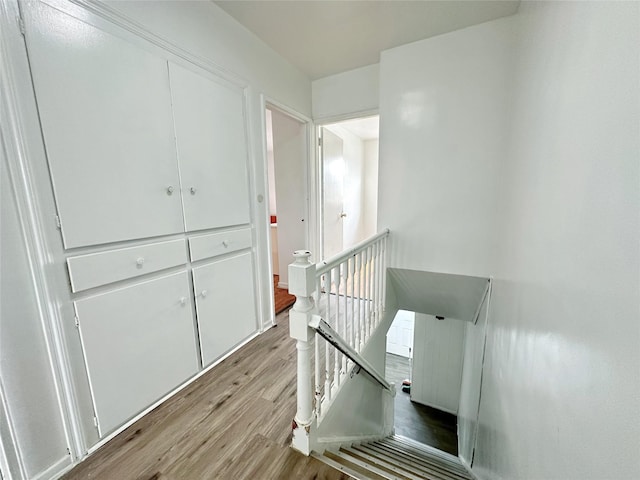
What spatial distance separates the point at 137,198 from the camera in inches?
52.1

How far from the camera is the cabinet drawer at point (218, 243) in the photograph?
5.43 ft

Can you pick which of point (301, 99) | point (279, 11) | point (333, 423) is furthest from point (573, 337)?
point (301, 99)

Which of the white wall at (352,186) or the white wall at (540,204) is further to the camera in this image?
the white wall at (352,186)

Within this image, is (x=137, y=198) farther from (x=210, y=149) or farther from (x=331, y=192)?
(x=331, y=192)

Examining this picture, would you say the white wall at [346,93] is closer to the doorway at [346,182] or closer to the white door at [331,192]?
the doorway at [346,182]

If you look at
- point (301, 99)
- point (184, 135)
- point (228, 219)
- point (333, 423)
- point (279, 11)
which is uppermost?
point (279, 11)

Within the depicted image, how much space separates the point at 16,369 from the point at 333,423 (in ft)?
4.77

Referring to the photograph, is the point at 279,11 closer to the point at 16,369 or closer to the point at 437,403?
the point at 16,369

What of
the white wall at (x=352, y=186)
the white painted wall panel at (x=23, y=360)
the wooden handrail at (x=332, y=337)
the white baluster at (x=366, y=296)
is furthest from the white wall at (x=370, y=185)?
the white painted wall panel at (x=23, y=360)

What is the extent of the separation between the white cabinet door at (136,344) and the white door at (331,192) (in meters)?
1.87

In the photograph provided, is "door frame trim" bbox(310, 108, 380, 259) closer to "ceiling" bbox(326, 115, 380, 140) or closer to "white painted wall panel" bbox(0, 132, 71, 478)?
"ceiling" bbox(326, 115, 380, 140)

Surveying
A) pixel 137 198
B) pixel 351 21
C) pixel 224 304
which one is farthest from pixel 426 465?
pixel 351 21

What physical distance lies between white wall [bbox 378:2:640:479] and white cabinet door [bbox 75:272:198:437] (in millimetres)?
1750

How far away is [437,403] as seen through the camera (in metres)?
3.77
